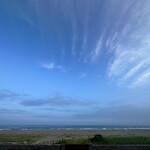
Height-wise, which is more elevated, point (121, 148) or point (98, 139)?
point (98, 139)

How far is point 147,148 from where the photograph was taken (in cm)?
392

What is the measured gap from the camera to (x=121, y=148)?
396cm

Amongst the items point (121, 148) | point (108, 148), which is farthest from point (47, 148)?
point (121, 148)

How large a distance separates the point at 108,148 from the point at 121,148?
0.31m

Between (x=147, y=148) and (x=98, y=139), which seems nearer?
(x=147, y=148)

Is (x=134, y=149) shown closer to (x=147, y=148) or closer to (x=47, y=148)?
(x=147, y=148)

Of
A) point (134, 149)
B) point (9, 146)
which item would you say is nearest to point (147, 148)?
point (134, 149)

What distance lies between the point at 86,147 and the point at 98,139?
1208 centimetres

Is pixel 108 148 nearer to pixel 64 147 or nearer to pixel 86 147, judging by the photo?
pixel 86 147

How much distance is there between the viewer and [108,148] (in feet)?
12.9

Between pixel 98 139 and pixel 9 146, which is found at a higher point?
pixel 98 139

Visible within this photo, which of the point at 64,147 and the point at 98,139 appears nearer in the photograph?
the point at 64,147

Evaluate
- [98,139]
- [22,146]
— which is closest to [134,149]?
[22,146]

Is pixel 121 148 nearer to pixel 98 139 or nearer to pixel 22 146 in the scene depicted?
pixel 22 146
